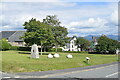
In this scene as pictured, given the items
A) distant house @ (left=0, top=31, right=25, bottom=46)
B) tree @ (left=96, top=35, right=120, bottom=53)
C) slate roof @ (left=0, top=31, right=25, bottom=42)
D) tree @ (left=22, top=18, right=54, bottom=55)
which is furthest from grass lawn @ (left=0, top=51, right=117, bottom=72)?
slate roof @ (left=0, top=31, right=25, bottom=42)

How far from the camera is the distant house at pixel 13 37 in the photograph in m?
85.0

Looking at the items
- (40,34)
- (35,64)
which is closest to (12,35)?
(40,34)

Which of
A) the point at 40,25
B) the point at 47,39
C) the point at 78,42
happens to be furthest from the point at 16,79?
the point at 78,42

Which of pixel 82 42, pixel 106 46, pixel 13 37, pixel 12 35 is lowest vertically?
pixel 106 46

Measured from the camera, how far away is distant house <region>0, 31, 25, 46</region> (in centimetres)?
8501

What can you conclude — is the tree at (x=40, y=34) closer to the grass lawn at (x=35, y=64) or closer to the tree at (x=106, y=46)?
the grass lawn at (x=35, y=64)

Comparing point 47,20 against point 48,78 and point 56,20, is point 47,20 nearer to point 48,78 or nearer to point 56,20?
point 56,20

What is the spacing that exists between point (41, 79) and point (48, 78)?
554 mm

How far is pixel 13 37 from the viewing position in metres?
86.9

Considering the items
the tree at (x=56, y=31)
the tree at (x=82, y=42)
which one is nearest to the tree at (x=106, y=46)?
the tree at (x=82, y=42)

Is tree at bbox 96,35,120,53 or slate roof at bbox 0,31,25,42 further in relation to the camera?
slate roof at bbox 0,31,25,42

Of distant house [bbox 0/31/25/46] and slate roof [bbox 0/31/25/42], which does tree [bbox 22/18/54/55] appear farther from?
slate roof [bbox 0/31/25/42]

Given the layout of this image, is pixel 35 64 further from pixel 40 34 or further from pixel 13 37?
pixel 13 37

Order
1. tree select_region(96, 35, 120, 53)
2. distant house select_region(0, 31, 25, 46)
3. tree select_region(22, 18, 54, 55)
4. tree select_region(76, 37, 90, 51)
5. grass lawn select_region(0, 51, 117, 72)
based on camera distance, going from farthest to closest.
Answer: tree select_region(76, 37, 90, 51) → distant house select_region(0, 31, 25, 46) → tree select_region(96, 35, 120, 53) → tree select_region(22, 18, 54, 55) → grass lawn select_region(0, 51, 117, 72)
